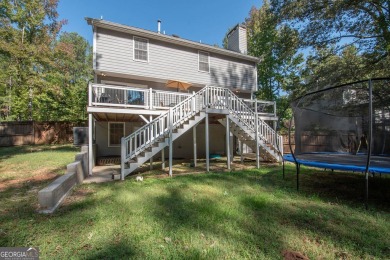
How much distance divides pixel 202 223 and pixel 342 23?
13668mm

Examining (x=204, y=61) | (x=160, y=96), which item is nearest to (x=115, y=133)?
(x=160, y=96)

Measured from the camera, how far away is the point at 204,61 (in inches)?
470

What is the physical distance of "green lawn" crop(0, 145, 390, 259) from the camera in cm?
261

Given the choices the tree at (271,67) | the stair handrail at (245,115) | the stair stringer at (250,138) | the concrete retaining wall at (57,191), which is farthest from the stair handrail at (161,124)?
the tree at (271,67)

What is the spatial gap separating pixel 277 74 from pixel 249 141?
47.7 feet

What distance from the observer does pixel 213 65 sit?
40.0 feet

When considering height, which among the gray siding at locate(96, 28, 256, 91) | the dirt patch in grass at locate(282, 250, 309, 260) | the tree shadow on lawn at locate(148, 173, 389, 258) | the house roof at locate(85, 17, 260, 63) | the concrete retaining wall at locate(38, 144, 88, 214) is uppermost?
the house roof at locate(85, 17, 260, 63)

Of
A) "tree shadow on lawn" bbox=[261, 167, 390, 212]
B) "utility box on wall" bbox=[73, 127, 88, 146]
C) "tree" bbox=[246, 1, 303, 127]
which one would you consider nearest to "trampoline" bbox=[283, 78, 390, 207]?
"tree shadow on lawn" bbox=[261, 167, 390, 212]

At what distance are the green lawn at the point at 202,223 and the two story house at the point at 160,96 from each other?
2467 mm

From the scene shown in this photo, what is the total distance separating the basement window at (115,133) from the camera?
10742 millimetres

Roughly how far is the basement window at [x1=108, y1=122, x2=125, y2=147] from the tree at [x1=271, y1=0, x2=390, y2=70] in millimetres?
11724

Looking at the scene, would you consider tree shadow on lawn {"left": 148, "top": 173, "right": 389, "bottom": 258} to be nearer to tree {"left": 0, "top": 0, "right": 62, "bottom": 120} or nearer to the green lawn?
the green lawn

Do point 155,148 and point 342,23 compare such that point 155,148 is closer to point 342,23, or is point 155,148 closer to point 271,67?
point 342,23

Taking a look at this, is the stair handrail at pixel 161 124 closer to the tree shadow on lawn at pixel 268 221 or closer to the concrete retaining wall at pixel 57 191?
the concrete retaining wall at pixel 57 191
